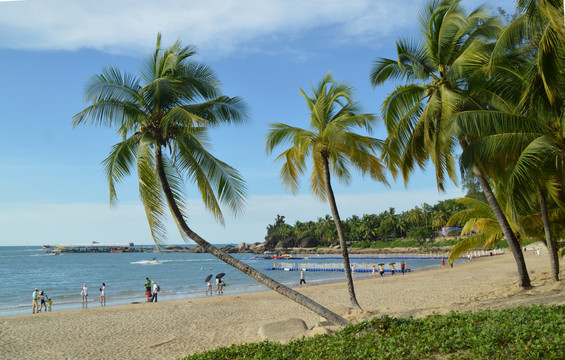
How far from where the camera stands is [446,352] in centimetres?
507

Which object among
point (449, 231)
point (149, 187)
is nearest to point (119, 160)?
point (149, 187)

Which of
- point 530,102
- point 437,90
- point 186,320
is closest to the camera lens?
point 530,102

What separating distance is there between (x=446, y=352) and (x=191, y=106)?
260 inches

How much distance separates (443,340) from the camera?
5363 millimetres

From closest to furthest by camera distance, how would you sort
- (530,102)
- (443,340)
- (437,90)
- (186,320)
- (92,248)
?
(443,340), (530,102), (437,90), (186,320), (92,248)

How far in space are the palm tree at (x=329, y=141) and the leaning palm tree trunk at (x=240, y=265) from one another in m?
3.73

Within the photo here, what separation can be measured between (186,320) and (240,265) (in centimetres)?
951

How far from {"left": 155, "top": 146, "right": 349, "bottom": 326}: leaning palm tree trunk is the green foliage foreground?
4.06 ft

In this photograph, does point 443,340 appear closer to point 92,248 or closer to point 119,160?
point 119,160

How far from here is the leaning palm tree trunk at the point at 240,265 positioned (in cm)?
818

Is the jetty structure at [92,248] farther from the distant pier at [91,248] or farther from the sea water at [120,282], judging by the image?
the sea water at [120,282]

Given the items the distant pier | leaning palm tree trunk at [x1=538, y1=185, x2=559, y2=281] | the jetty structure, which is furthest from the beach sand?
the jetty structure

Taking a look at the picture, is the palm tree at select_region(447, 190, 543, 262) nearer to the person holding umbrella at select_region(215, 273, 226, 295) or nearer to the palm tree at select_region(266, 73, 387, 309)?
the palm tree at select_region(266, 73, 387, 309)

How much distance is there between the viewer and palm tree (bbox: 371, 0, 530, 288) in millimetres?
11062
